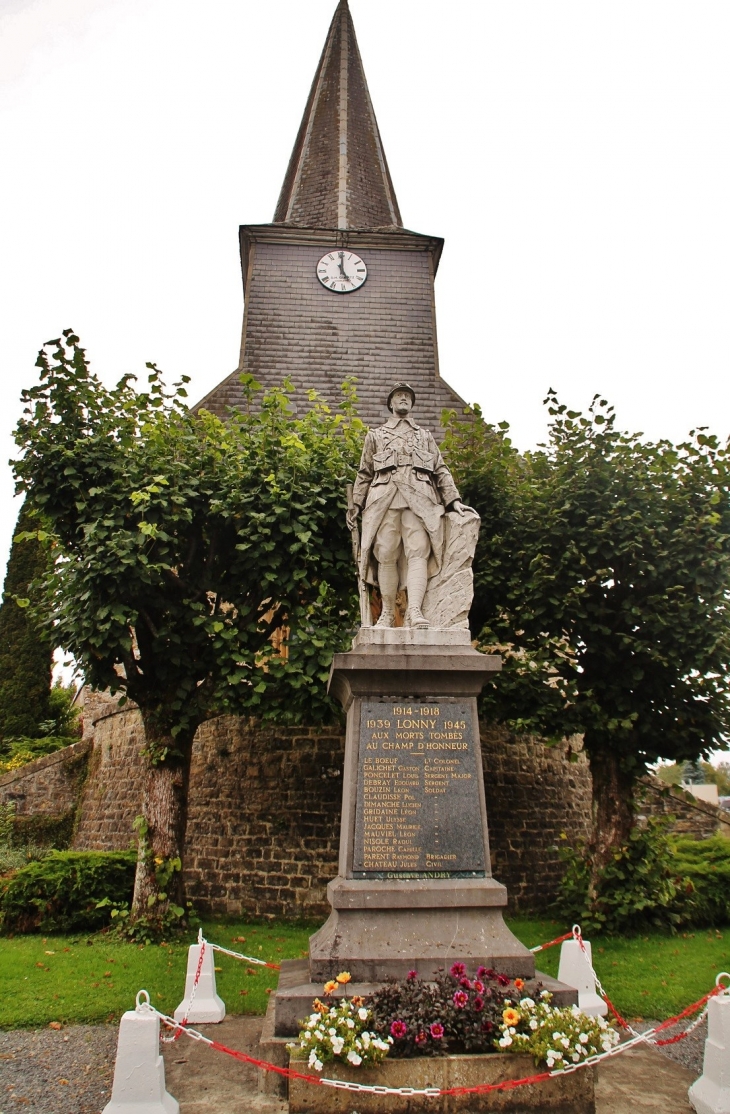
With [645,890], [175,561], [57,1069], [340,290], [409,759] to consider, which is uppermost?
[340,290]

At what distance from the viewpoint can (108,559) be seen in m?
9.16

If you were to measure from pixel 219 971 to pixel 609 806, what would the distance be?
18.3 feet

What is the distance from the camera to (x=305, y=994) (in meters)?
4.95

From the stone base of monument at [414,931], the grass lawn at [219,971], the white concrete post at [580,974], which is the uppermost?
the stone base of monument at [414,931]

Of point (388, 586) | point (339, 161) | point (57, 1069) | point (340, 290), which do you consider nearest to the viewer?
point (57, 1069)

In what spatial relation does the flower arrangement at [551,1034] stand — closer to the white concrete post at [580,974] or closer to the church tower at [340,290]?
the white concrete post at [580,974]

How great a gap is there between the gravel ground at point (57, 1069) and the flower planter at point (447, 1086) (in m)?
1.64

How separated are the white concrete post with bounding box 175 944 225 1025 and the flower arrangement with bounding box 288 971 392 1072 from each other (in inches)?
87.9

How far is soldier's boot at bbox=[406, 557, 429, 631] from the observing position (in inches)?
253

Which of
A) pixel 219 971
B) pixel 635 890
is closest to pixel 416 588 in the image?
pixel 219 971

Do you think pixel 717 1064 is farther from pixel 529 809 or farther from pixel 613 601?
pixel 529 809

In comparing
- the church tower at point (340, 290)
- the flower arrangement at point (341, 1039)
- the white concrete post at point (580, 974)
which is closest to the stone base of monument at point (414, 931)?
the flower arrangement at point (341, 1039)

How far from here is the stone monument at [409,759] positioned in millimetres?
5293

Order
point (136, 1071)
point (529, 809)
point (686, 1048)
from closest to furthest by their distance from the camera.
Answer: point (136, 1071) < point (686, 1048) < point (529, 809)
